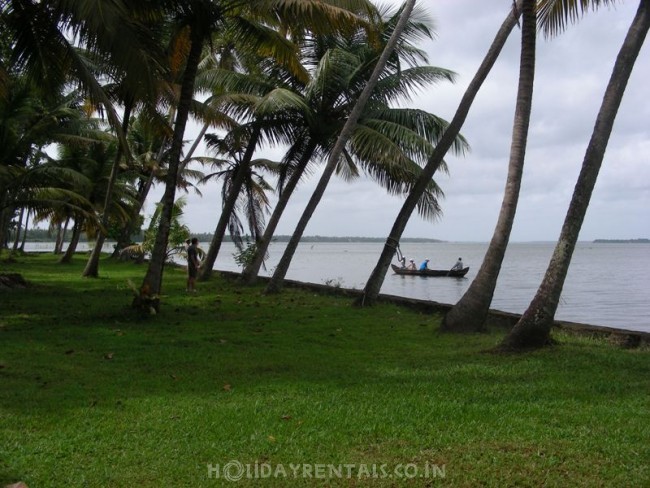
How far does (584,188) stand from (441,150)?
4.07 meters

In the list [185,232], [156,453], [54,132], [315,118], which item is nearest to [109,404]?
[156,453]

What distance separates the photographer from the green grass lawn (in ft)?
13.0

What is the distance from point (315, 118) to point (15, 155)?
23.5 ft

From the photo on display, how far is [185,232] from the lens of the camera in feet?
84.2

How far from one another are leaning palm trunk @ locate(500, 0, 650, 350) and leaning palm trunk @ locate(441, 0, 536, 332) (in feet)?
4.75

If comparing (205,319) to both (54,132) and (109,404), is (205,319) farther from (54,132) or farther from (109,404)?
(54,132)

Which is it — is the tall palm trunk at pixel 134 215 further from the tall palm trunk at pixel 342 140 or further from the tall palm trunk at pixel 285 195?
the tall palm trunk at pixel 342 140

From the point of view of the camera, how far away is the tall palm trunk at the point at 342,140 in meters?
13.0

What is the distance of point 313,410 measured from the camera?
5.12 m

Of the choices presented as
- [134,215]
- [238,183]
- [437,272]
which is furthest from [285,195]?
[437,272]

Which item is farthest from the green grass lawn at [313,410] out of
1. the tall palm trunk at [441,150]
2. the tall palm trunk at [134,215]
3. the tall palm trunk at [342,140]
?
the tall palm trunk at [134,215]

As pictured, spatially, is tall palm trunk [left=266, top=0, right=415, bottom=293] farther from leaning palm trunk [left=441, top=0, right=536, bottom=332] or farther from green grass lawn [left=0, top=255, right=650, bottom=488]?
green grass lawn [left=0, top=255, right=650, bottom=488]

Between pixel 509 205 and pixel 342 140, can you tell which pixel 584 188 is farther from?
pixel 342 140

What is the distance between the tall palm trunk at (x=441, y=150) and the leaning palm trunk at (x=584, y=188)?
219 centimetres
